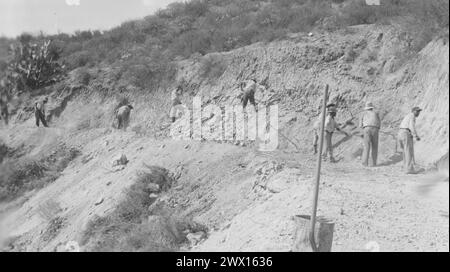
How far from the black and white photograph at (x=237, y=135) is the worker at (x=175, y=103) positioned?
A: 0.04m

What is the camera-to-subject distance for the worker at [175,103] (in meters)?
15.5

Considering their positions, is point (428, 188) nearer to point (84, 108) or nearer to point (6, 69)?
point (84, 108)

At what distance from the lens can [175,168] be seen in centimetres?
1181

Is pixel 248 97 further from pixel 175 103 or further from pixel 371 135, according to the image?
pixel 371 135

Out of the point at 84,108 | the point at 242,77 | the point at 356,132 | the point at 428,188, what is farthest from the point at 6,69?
the point at 428,188

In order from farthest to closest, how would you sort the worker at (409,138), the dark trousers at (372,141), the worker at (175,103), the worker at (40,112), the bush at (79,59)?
1. the bush at (79,59)
2. the worker at (40,112)
3. the worker at (175,103)
4. the dark trousers at (372,141)
5. the worker at (409,138)

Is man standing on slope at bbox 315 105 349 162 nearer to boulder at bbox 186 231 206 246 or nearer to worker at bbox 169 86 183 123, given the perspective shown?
boulder at bbox 186 231 206 246

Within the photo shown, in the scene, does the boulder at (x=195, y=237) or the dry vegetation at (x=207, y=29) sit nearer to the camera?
the boulder at (x=195, y=237)

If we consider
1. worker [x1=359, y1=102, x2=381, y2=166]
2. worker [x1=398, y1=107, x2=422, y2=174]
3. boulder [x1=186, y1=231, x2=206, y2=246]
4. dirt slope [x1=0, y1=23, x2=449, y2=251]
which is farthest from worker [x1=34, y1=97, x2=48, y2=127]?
worker [x1=398, y1=107, x2=422, y2=174]

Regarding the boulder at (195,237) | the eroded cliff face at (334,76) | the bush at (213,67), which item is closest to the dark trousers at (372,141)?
the eroded cliff face at (334,76)

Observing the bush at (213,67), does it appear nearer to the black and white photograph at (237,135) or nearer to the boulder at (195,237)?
the black and white photograph at (237,135)

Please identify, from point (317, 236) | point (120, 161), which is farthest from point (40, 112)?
point (317, 236)

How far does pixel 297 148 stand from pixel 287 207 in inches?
181

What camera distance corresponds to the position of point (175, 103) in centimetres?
1590
